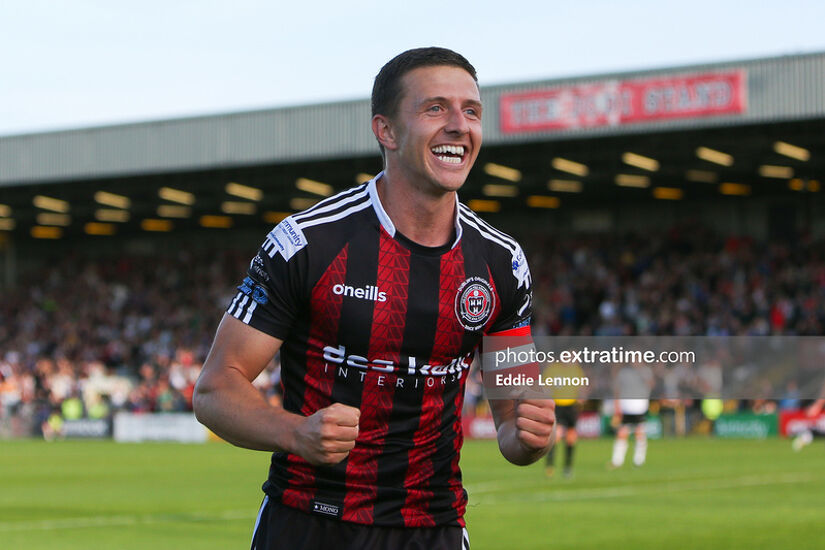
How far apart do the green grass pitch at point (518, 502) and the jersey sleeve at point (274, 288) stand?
15.3 ft

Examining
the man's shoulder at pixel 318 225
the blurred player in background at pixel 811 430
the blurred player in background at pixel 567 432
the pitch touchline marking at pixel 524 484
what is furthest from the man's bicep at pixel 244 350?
the blurred player in background at pixel 811 430

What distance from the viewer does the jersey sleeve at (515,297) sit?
4.30m

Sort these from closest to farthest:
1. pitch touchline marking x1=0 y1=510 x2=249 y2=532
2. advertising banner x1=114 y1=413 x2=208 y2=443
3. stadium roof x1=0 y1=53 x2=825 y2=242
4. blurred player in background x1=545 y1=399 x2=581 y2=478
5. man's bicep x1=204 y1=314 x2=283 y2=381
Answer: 1. man's bicep x1=204 y1=314 x2=283 y2=381
2. pitch touchline marking x1=0 y1=510 x2=249 y2=532
3. blurred player in background x1=545 y1=399 x2=581 y2=478
4. stadium roof x1=0 y1=53 x2=825 y2=242
5. advertising banner x1=114 y1=413 x2=208 y2=443

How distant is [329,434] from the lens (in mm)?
3518

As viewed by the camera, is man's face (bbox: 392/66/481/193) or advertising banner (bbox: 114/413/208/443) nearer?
man's face (bbox: 392/66/481/193)

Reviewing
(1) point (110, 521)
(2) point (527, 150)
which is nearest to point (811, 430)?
(2) point (527, 150)

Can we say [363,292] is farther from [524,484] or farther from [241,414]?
[524,484]

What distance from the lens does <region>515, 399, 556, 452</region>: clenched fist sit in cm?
410

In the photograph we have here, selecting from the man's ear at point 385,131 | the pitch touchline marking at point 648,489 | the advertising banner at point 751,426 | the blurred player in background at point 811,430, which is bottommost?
the advertising banner at point 751,426

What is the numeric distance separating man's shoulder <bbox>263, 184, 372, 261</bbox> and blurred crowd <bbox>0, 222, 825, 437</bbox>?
30434 mm

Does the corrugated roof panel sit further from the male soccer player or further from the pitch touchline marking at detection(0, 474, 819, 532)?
the male soccer player

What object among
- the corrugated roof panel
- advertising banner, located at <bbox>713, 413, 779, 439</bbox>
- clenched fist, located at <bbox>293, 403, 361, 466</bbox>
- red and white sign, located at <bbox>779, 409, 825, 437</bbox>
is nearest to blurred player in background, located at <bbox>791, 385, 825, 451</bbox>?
red and white sign, located at <bbox>779, 409, 825, 437</bbox>

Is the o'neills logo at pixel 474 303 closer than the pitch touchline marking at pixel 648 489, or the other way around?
the o'neills logo at pixel 474 303

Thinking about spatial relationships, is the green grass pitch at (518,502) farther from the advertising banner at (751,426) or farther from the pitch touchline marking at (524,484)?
the advertising banner at (751,426)
